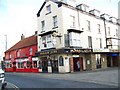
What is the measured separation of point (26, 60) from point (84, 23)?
1430 cm

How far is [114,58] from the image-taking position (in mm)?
43938

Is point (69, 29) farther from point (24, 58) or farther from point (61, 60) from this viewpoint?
point (24, 58)

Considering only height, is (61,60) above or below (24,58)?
below

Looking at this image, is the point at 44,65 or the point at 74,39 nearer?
the point at 74,39

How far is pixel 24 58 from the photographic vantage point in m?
43.2

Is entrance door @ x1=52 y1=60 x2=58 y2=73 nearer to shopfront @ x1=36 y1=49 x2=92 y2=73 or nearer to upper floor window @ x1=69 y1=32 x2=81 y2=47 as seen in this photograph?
shopfront @ x1=36 y1=49 x2=92 y2=73

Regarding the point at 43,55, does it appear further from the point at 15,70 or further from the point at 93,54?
the point at 15,70

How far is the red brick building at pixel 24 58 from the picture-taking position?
131ft

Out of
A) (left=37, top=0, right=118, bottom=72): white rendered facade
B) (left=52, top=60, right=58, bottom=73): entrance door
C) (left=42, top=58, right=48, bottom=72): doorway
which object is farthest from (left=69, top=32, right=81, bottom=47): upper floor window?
(left=42, top=58, right=48, bottom=72): doorway

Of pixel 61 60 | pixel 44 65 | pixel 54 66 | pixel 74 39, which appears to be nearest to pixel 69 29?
pixel 74 39

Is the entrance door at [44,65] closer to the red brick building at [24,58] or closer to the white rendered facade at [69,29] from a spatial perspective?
the white rendered facade at [69,29]

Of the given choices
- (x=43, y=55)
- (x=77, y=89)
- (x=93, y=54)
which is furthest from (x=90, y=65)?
(x=77, y=89)

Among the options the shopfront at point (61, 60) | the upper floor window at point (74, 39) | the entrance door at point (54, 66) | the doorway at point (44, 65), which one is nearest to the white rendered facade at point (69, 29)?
the upper floor window at point (74, 39)

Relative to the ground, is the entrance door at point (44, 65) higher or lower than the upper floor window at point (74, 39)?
lower
